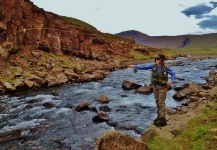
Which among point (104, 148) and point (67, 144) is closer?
point (104, 148)

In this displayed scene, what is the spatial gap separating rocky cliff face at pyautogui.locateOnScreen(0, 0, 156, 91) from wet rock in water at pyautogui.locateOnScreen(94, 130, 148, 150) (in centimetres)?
3035

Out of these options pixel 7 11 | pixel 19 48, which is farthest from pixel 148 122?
pixel 7 11

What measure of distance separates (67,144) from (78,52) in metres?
58.2

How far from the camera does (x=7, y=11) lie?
5397 cm

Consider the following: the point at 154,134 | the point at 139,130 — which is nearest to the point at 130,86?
the point at 139,130

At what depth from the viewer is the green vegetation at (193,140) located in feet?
29.8

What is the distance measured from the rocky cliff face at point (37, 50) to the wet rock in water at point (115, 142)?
30.3m

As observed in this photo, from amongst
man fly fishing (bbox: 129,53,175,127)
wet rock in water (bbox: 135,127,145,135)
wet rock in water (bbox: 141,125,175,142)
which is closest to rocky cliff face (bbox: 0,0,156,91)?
wet rock in water (bbox: 135,127,145,135)

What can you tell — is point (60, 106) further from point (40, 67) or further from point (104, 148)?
point (40, 67)

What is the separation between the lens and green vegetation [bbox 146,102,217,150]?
9077mm

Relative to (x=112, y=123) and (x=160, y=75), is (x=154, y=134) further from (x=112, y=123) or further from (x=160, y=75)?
(x=112, y=123)

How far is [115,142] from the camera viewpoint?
29.7ft

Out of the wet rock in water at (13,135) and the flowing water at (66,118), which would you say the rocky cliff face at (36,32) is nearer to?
the flowing water at (66,118)

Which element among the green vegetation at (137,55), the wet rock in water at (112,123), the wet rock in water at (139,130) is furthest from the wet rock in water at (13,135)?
the green vegetation at (137,55)
